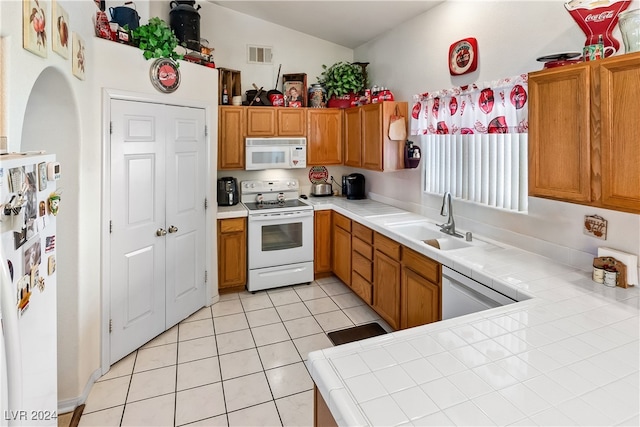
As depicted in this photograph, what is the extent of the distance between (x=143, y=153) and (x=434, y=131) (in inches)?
93.9

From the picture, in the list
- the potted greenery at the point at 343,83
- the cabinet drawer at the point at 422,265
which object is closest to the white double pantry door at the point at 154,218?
the potted greenery at the point at 343,83

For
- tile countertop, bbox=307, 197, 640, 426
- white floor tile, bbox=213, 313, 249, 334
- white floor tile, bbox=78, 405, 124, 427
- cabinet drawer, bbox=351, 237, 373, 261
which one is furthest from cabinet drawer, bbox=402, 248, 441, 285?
white floor tile, bbox=78, 405, 124, 427

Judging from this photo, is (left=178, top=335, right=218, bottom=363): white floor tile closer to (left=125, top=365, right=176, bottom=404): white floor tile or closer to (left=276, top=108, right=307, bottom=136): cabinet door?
(left=125, top=365, right=176, bottom=404): white floor tile

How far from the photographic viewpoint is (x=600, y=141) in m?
1.58

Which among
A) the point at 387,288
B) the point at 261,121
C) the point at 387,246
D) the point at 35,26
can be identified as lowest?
the point at 387,288

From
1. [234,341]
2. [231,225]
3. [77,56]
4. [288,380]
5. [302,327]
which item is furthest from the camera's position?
[231,225]

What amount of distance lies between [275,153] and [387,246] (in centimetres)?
184

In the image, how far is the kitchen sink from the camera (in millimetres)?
2828

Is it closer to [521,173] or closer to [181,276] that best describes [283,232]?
[181,276]

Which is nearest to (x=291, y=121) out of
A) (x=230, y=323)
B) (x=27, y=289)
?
(x=230, y=323)

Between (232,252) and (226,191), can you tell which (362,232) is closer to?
(232,252)

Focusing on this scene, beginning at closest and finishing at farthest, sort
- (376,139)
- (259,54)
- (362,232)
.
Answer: (362,232) → (376,139) → (259,54)

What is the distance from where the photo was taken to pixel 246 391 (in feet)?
7.73

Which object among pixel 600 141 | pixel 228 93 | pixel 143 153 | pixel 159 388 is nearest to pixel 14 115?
pixel 143 153
